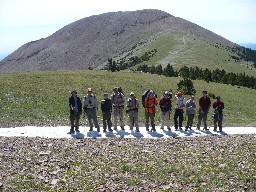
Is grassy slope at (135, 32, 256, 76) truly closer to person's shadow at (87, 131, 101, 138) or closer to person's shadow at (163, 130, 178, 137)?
person's shadow at (163, 130, 178, 137)

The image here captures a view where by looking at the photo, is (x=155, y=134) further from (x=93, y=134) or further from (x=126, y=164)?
(x=126, y=164)

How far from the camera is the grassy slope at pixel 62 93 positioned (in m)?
30.1

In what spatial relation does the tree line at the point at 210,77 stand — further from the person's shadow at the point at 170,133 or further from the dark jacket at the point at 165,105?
the person's shadow at the point at 170,133

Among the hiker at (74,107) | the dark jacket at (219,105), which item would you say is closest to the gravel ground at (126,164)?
the hiker at (74,107)

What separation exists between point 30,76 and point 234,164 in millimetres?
35577

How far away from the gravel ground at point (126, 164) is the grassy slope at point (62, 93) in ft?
29.9

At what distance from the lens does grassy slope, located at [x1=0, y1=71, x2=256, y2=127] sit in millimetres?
30109

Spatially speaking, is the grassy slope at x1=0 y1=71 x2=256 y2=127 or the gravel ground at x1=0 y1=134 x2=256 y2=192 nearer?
the gravel ground at x1=0 y1=134 x2=256 y2=192

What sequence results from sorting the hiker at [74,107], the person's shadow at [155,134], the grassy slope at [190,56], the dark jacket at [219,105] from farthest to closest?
the grassy slope at [190,56] → the dark jacket at [219,105] → the hiker at [74,107] → the person's shadow at [155,134]

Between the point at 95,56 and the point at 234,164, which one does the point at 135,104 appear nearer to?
the point at 234,164

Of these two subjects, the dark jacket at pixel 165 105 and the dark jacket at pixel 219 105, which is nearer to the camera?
the dark jacket at pixel 165 105

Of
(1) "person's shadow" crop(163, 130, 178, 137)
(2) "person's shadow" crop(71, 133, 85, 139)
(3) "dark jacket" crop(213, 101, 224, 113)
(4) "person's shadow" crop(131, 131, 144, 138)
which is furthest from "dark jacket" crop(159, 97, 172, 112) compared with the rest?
→ (2) "person's shadow" crop(71, 133, 85, 139)

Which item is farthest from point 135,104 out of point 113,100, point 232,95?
point 232,95

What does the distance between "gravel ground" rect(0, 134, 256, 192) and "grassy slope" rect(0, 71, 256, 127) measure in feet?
29.9
